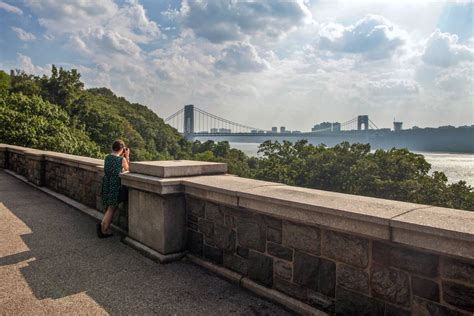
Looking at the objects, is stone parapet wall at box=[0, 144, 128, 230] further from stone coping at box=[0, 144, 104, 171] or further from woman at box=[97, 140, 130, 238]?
woman at box=[97, 140, 130, 238]

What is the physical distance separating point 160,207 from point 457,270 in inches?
93.0

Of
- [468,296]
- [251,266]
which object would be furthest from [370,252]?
[251,266]

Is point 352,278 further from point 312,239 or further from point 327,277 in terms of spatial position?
point 312,239

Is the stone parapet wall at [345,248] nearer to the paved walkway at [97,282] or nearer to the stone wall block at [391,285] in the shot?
the stone wall block at [391,285]

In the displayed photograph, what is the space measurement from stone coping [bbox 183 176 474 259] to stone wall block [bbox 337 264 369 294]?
260mm

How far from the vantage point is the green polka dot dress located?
411 cm

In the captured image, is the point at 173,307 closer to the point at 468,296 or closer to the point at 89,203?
the point at 468,296

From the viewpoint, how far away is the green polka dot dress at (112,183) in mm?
4109

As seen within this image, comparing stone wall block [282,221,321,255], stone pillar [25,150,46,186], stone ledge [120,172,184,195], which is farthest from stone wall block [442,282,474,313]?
stone pillar [25,150,46,186]

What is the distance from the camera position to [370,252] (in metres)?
2.14

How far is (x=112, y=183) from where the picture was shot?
162 inches

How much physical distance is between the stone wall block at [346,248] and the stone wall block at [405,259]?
64 mm

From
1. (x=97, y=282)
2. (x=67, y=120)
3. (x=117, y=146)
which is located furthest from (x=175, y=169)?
(x=67, y=120)

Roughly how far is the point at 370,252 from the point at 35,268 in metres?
2.79
